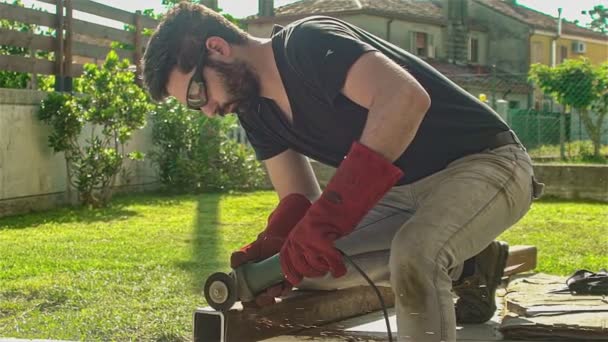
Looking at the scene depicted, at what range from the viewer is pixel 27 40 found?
939 centimetres

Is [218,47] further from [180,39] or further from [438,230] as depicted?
[438,230]

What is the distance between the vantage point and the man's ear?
2.58 metres

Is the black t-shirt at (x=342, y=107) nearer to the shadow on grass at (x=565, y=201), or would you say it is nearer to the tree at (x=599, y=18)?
the shadow on grass at (x=565, y=201)

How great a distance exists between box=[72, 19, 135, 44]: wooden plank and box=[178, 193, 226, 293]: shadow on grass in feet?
7.99

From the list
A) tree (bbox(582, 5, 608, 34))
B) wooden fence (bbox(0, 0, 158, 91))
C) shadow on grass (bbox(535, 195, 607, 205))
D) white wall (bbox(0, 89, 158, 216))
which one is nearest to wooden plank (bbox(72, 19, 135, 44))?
wooden fence (bbox(0, 0, 158, 91))

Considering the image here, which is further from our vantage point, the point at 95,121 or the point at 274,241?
the point at 95,121

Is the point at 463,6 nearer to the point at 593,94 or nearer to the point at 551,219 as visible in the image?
the point at 593,94

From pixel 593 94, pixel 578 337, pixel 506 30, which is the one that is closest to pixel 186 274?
pixel 578 337

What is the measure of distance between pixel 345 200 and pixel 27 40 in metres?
7.86

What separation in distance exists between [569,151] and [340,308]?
12578 mm

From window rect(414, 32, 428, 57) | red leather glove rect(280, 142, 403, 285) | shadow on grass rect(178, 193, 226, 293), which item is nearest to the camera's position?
red leather glove rect(280, 142, 403, 285)

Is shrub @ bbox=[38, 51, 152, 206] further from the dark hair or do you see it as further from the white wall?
the dark hair

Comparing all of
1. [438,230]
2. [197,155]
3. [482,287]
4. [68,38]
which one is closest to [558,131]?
[197,155]

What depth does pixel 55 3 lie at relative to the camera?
9867 millimetres
